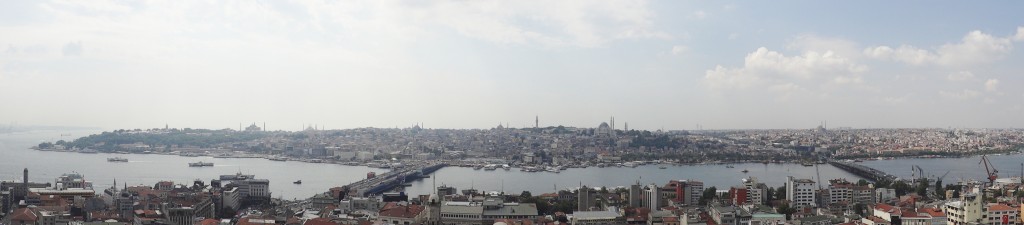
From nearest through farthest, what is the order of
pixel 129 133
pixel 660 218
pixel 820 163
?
pixel 660 218 → pixel 820 163 → pixel 129 133

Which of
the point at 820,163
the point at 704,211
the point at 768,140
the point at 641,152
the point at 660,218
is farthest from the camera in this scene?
the point at 768,140

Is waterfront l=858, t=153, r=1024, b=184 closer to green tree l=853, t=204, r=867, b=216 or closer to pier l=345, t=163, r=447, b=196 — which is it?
green tree l=853, t=204, r=867, b=216

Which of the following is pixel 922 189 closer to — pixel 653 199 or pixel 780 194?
pixel 780 194

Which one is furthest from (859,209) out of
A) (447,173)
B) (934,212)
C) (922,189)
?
(447,173)

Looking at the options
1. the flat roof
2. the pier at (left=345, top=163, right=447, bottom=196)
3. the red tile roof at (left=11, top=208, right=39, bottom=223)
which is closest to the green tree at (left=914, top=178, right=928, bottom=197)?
the flat roof

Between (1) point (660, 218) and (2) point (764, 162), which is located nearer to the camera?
(1) point (660, 218)

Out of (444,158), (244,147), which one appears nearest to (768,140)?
(444,158)

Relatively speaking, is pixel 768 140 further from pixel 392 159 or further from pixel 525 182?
pixel 525 182
